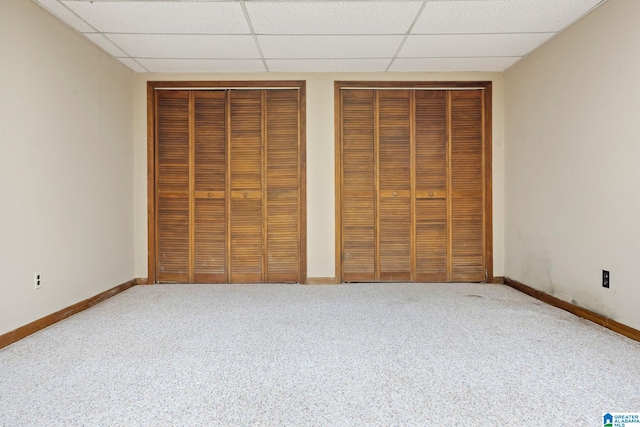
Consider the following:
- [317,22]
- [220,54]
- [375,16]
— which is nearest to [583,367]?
[375,16]

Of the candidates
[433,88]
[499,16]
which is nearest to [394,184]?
[433,88]

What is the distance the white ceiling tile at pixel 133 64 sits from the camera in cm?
389

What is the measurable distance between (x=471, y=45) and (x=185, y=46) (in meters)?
2.59

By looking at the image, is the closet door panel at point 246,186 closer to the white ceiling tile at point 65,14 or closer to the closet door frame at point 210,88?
the closet door frame at point 210,88

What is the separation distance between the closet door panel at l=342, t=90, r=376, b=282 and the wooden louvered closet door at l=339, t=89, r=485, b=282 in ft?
0.04

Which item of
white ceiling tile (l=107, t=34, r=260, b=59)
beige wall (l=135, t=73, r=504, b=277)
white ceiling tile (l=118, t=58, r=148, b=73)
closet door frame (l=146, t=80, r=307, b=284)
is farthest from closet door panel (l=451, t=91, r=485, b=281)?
white ceiling tile (l=118, t=58, r=148, b=73)

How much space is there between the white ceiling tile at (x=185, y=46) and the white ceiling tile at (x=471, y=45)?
1.48 metres

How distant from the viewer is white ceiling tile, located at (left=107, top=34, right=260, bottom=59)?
3.32m

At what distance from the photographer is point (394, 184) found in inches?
171

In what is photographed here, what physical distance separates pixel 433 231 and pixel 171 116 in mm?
3211

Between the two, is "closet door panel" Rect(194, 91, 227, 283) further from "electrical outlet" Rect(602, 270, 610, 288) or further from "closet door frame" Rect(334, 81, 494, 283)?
"electrical outlet" Rect(602, 270, 610, 288)

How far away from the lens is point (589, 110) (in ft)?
9.75

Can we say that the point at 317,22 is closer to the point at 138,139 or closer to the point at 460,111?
the point at 460,111

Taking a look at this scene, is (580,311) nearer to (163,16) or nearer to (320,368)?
(320,368)
